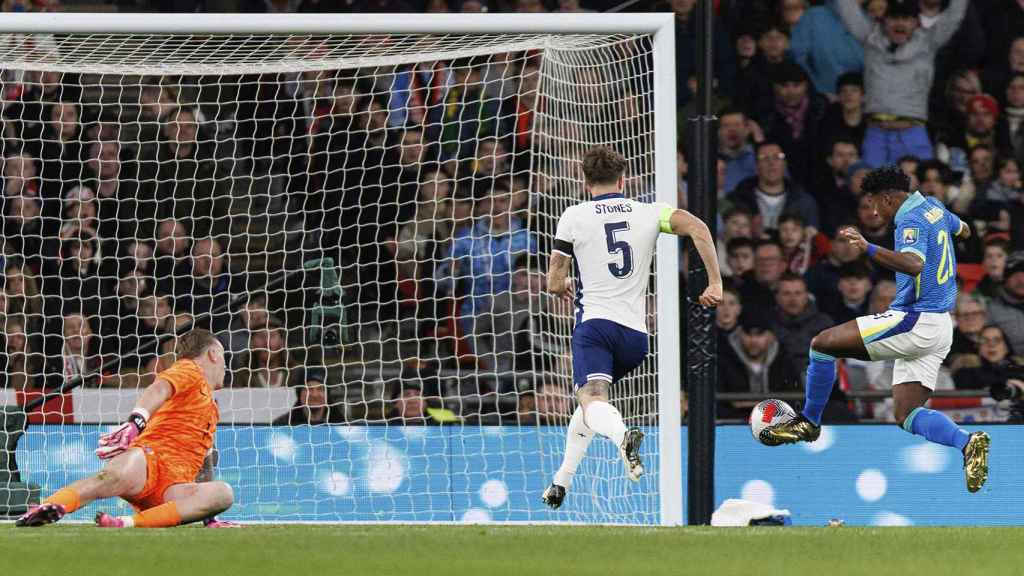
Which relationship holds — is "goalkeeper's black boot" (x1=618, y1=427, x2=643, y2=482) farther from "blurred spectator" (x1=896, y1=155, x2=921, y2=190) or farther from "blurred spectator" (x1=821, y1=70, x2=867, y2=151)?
"blurred spectator" (x1=821, y1=70, x2=867, y2=151)

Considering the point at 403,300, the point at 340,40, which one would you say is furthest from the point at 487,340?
the point at 340,40

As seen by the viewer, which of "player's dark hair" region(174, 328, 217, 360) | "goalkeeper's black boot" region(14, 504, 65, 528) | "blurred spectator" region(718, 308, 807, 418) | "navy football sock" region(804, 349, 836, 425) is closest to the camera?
"goalkeeper's black boot" region(14, 504, 65, 528)

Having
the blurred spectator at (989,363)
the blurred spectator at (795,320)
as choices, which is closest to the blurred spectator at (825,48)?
the blurred spectator at (795,320)

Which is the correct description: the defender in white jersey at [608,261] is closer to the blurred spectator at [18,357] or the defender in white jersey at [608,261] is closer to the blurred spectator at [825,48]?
the blurred spectator at [18,357]

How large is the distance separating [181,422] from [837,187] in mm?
5408

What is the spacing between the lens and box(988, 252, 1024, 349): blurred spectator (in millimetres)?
10516

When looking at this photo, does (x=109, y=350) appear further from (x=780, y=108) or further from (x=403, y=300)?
(x=780, y=108)

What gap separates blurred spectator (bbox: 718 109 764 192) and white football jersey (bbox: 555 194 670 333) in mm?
3673

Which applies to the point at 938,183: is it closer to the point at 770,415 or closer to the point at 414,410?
the point at 770,415

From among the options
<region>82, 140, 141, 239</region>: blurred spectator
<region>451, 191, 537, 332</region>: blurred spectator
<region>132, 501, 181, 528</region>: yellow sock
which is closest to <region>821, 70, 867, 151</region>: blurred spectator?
<region>451, 191, 537, 332</region>: blurred spectator

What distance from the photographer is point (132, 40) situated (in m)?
9.63

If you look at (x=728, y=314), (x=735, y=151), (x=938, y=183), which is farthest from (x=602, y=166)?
(x=938, y=183)

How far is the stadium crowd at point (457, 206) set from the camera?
392 inches

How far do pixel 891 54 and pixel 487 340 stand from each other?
3.79 metres
